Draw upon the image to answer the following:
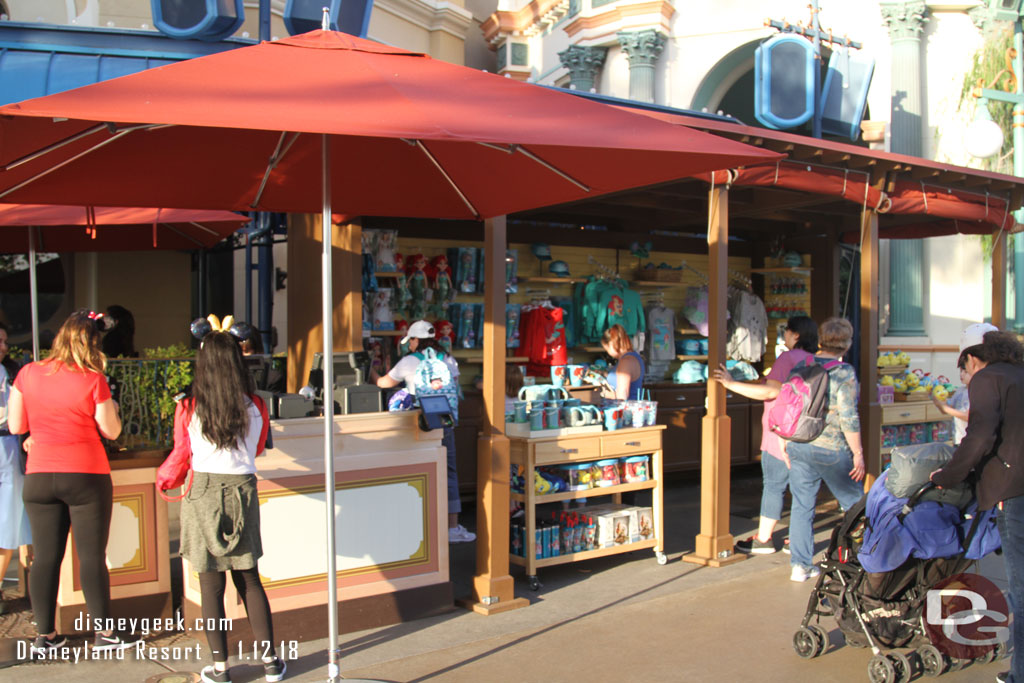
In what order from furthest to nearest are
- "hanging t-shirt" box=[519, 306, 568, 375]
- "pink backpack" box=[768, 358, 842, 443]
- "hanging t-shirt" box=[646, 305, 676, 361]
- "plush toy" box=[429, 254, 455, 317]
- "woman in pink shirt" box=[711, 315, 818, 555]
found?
"hanging t-shirt" box=[646, 305, 676, 361], "hanging t-shirt" box=[519, 306, 568, 375], "plush toy" box=[429, 254, 455, 317], "woman in pink shirt" box=[711, 315, 818, 555], "pink backpack" box=[768, 358, 842, 443]

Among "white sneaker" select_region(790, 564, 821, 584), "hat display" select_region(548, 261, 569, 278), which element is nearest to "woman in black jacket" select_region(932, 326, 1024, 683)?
"white sneaker" select_region(790, 564, 821, 584)

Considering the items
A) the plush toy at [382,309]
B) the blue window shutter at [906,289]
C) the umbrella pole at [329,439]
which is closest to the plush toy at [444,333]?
the plush toy at [382,309]

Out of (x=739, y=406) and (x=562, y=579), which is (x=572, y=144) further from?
(x=739, y=406)

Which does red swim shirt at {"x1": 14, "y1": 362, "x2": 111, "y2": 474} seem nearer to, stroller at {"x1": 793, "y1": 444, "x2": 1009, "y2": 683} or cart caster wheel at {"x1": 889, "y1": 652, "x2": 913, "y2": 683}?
stroller at {"x1": 793, "y1": 444, "x2": 1009, "y2": 683}

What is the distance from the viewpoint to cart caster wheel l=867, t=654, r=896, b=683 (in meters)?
4.45

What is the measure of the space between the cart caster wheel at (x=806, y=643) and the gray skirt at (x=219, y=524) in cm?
292

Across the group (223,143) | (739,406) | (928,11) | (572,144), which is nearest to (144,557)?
(223,143)

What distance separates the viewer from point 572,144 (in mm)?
3160

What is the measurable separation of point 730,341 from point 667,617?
6416 mm

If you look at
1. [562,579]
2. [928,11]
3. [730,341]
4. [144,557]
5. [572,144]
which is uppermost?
[928,11]

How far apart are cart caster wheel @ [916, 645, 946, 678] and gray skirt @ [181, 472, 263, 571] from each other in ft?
11.0

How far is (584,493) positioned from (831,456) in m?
1.76

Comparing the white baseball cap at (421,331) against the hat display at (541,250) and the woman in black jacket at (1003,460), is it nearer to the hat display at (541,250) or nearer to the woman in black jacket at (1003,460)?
the hat display at (541,250)

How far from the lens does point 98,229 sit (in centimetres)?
798
